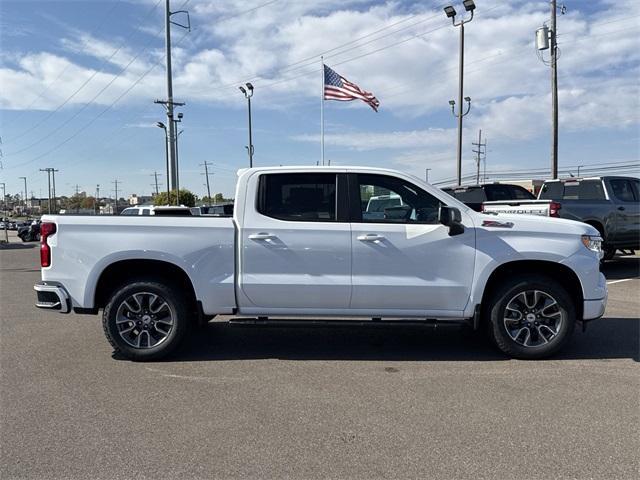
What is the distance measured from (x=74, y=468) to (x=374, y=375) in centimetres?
264

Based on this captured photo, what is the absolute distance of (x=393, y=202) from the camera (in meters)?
5.42

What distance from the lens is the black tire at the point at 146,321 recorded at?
207 inches

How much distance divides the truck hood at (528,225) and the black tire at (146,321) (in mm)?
3157

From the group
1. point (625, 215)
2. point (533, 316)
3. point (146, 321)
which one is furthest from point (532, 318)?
point (625, 215)

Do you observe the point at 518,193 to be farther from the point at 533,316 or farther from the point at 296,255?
the point at 296,255

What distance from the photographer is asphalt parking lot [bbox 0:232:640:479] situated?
3291 millimetres

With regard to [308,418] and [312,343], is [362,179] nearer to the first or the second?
[312,343]

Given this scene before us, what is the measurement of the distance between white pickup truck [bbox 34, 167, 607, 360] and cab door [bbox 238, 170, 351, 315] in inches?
0.4

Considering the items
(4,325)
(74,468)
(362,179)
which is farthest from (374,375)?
(4,325)

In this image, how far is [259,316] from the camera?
17.6ft

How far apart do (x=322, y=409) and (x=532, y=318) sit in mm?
2472

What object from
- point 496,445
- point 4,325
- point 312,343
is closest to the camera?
point 496,445

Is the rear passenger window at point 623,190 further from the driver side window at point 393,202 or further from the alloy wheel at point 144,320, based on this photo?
the alloy wheel at point 144,320

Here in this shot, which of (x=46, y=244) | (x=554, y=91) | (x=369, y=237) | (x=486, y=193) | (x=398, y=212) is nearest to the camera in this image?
(x=369, y=237)
